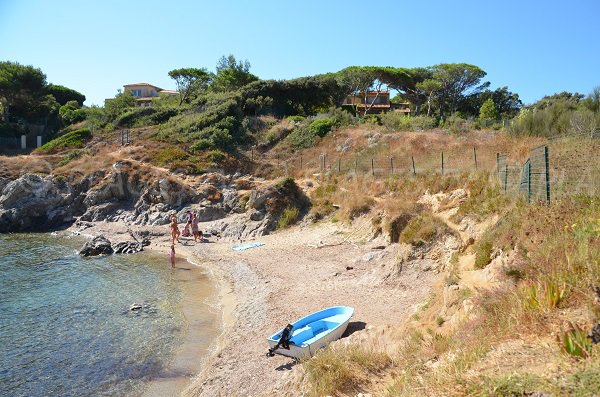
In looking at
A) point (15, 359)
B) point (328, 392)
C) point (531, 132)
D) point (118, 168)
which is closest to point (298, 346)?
point (328, 392)

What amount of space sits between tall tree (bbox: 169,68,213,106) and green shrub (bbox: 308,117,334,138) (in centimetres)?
2654

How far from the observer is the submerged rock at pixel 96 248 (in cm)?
2608

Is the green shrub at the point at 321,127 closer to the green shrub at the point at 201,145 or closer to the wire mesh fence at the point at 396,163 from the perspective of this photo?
the wire mesh fence at the point at 396,163

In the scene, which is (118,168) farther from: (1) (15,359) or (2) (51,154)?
(1) (15,359)

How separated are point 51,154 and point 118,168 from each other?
48.3ft

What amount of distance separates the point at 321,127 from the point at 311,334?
34.5 meters

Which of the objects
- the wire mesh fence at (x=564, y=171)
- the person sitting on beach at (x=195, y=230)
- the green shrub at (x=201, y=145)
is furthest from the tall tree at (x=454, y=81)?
the wire mesh fence at (x=564, y=171)

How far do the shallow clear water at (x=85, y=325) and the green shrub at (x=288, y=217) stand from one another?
292 inches

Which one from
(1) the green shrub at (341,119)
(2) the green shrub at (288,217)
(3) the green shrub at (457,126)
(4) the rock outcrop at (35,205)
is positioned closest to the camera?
(2) the green shrub at (288,217)

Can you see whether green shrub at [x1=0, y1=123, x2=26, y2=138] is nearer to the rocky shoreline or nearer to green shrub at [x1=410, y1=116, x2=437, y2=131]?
the rocky shoreline

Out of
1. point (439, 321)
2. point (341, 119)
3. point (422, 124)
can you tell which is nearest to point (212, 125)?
point (341, 119)

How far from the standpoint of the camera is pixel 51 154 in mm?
47938

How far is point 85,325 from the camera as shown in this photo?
14.6 meters

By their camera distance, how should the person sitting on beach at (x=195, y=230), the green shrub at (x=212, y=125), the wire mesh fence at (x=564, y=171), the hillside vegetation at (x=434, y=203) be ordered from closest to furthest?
the hillside vegetation at (x=434, y=203), the wire mesh fence at (x=564, y=171), the person sitting on beach at (x=195, y=230), the green shrub at (x=212, y=125)
